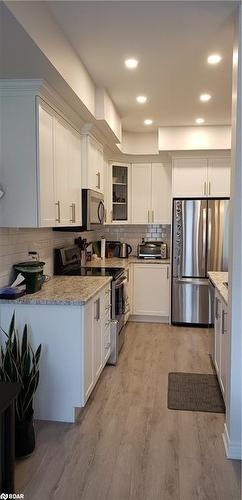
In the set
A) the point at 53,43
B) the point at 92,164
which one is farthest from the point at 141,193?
the point at 53,43

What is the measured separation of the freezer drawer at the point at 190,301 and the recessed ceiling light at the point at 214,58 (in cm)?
283

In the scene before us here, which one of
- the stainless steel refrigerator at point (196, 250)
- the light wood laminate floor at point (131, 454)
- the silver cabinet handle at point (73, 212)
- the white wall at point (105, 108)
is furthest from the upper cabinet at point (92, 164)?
the light wood laminate floor at point (131, 454)

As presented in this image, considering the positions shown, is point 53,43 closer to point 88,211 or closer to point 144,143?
point 88,211

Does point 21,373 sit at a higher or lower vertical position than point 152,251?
lower

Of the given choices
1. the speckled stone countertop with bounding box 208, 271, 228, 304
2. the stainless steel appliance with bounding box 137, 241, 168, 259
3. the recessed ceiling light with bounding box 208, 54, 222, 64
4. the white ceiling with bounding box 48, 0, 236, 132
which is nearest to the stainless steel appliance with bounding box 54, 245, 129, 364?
the speckled stone countertop with bounding box 208, 271, 228, 304

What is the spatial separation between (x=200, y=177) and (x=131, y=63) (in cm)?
240

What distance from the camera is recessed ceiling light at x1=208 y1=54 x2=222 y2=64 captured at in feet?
9.16

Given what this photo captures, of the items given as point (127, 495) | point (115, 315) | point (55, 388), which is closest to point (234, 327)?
point (127, 495)

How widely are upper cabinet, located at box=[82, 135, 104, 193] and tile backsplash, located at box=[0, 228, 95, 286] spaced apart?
63 centimetres

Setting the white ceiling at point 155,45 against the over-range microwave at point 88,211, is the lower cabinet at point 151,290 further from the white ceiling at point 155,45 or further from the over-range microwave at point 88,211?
the white ceiling at point 155,45

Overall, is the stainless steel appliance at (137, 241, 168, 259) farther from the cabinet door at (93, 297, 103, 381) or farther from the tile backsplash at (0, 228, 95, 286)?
the cabinet door at (93, 297, 103, 381)

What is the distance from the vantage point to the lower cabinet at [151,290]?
5180 millimetres

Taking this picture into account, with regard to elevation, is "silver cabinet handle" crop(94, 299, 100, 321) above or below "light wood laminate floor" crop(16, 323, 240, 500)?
above

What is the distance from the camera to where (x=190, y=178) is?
5.06 m
